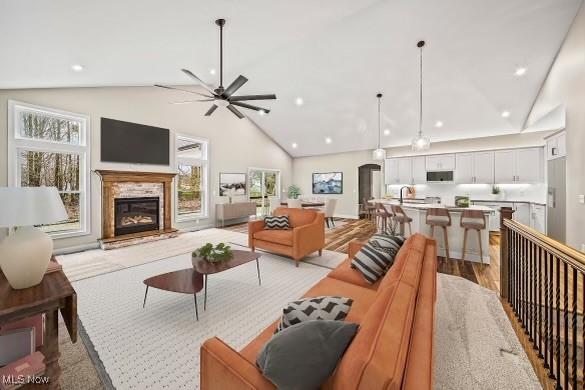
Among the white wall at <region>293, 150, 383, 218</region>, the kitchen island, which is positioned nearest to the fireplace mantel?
the kitchen island

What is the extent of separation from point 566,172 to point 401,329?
561 centimetres

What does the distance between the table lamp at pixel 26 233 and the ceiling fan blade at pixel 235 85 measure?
7.59 ft

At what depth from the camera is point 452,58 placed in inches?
179

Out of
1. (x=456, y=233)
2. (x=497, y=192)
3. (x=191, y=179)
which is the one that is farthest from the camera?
(x=191, y=179)

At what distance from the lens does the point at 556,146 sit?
495cm

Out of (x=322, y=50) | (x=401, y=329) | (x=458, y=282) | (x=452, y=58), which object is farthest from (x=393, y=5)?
(x=401, y=329)

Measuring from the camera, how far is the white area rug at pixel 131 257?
12.2ft

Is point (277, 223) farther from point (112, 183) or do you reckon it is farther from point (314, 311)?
point (112, 183)

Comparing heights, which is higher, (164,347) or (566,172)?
(566,172)

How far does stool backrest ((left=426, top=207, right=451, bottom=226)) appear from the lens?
4074mm

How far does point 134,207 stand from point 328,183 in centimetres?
675

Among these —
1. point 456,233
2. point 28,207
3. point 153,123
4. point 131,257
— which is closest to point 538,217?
point 456,233

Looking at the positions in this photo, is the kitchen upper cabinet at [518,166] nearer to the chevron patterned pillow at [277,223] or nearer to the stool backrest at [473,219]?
the stool backrest at [473,219]

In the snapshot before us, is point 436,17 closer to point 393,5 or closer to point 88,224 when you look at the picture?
point 393,5
